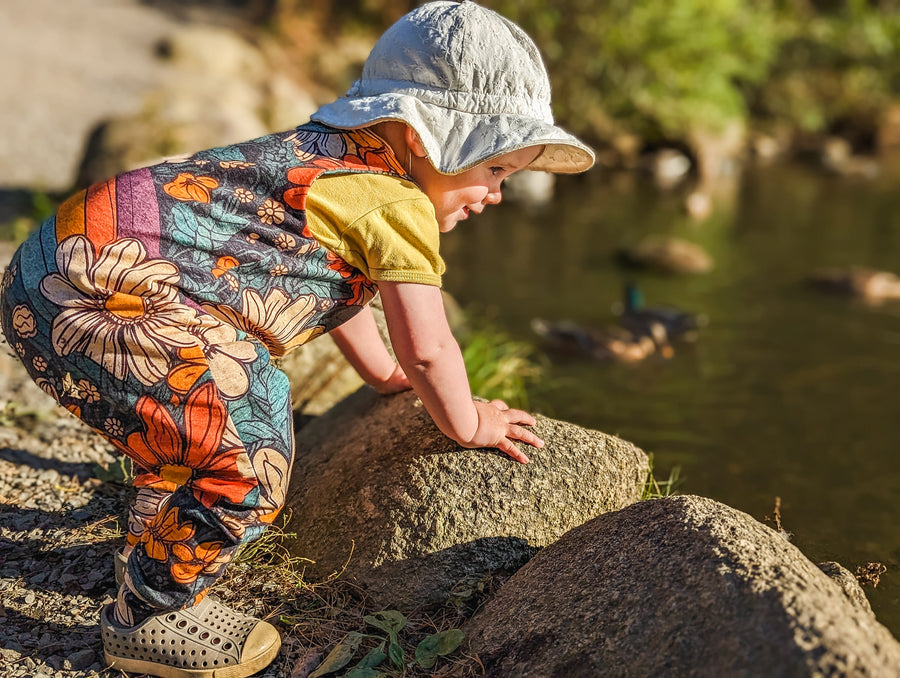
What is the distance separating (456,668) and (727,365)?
3986mm

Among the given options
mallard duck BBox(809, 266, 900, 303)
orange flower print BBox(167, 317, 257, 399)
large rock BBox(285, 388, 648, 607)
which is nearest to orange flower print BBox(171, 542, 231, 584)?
orange flower print BBox(167, 317, 257, 399)

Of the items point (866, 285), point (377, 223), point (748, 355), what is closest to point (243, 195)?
point (377, 223)

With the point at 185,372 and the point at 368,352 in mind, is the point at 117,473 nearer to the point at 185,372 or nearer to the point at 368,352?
the point at 368,352

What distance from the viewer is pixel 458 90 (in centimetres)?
217

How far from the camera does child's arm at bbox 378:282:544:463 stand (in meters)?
2.13

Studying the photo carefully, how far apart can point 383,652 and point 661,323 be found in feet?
13.7

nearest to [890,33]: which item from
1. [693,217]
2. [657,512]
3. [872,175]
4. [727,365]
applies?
[872,175]

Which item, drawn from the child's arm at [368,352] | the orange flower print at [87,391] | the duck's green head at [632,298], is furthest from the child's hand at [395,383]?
the duck's green head at [632,298]

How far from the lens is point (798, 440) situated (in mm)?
4453

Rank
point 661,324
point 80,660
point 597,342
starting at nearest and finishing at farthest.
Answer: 1. point 80,660
2. point 597,342
3. point 661,324

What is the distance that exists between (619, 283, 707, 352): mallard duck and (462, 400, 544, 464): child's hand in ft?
11.3

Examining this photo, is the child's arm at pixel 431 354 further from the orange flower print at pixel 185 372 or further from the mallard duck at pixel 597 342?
the mallard duck at pixel 597 342

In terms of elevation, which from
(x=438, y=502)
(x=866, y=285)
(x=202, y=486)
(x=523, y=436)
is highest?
(x=202, y=486)

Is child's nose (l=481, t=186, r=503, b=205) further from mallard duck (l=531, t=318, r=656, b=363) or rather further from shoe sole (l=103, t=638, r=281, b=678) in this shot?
mallard duck (l=531, t=318, r=656, b=363)
